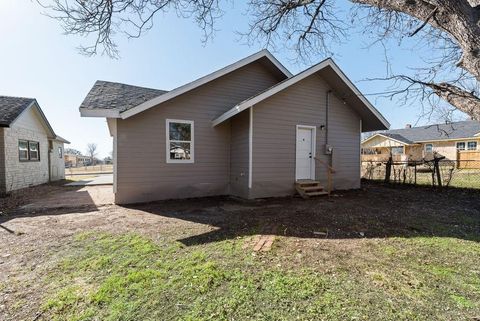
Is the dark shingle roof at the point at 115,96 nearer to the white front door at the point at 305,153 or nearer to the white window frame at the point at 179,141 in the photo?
the white window frame at the point at 179,141

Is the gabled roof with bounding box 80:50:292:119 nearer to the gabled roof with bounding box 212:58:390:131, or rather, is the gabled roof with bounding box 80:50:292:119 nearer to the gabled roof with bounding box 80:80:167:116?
the gabled roof with bounding box 80:80:167:116

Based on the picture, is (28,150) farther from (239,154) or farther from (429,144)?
(429,144)

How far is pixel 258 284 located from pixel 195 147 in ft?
21.1

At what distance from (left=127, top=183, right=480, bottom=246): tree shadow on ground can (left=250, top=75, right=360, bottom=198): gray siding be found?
833mm

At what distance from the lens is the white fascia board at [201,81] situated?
7272 mm

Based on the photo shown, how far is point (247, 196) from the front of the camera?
27.0 feet

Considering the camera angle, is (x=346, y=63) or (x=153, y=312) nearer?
(x=153, y=312)

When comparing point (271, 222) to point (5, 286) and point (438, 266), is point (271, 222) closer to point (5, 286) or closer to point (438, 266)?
point (438, 266)

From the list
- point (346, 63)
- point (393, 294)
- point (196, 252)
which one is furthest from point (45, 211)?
point (346, 63)

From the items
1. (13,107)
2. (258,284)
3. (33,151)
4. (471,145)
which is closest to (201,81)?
(258,284)

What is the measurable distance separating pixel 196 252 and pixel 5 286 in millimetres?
2272

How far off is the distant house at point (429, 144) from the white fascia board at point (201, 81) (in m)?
18.4

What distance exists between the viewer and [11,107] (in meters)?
11.3

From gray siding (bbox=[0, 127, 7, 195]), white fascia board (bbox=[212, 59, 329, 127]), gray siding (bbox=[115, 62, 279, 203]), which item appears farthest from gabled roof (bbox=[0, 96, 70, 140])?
white fascia board (bbox=[212, 59, 329, 127])
